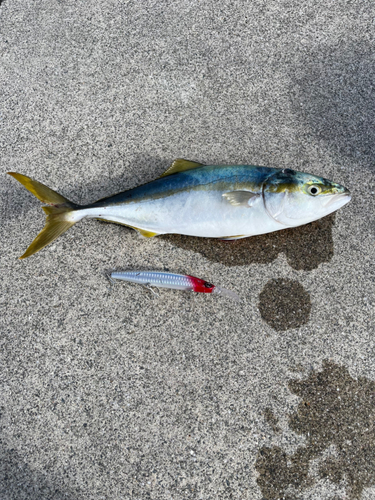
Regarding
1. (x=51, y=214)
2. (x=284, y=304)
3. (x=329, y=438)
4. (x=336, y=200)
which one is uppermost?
(x=51, y=214)

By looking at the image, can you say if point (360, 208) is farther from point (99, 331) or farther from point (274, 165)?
point (99, 331)

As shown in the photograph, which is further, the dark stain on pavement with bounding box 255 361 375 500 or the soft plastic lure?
the soft plastic lure

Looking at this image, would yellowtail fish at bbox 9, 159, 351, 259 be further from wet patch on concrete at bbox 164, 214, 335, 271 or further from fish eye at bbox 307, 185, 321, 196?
wet patch on concrete at bbox 164, 214, 335, 271

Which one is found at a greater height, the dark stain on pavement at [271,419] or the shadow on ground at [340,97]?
the shadow on ground at [340,97]

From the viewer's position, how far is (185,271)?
2535mm

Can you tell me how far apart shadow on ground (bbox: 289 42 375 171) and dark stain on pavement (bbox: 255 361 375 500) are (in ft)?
5.58

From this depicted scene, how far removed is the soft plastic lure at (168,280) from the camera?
94.3 inches

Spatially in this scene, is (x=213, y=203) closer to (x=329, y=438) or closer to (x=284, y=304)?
(x=284, y=304)

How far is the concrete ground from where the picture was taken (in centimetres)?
225

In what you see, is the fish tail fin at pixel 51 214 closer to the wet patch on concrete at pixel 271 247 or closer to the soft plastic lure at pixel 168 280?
the soft plastic lure at pixel 168 280

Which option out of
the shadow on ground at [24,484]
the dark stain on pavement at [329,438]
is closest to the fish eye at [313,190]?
the dark stain on pavement at [329,438]

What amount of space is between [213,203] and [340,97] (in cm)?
159

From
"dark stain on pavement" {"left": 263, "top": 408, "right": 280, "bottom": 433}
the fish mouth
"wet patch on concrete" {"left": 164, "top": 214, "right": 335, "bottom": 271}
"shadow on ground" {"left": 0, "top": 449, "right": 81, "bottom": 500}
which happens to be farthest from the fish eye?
"shadow on ground" {"left": 0, "top": 449, "right": 81, "bottom": 500}

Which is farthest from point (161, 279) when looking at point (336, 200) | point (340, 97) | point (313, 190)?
point (340, 97)
